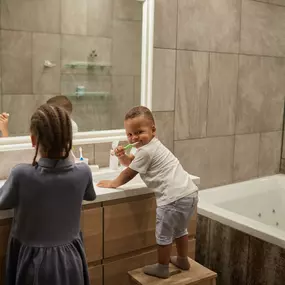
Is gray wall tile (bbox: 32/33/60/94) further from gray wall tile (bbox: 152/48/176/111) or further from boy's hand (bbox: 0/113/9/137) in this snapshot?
gray wall tile (bbox: 152/48/176/111)

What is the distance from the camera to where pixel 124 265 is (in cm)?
188

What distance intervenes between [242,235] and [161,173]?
2.13ft

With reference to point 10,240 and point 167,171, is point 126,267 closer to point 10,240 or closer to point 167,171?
point 167,171

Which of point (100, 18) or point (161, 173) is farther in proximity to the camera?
point (100, 18)

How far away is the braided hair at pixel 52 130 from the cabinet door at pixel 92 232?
1.29ft

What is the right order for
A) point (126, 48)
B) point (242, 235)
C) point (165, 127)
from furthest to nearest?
point (165, 127), point (126, 48), point (242, 235)

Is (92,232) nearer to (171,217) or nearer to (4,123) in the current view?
(171,217)

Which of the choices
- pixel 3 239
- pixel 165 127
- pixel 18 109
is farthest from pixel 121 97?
pixel 3 239

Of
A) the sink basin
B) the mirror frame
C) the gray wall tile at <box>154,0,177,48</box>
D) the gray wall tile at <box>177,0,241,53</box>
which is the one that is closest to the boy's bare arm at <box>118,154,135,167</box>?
the sink basin

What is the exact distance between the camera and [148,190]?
6.11ft

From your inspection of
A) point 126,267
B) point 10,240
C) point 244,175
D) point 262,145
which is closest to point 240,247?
point 126,267

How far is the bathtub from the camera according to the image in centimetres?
204

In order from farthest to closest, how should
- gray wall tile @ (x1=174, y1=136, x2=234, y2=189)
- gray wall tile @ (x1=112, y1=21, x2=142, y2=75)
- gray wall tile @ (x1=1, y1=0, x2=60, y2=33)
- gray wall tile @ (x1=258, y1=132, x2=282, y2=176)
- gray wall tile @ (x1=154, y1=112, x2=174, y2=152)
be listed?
1. gray wall tile @ (x1=258, y1=132, x2=282, y2=176)
2. gray wall tile @ (x1=174, y1=136, x2=234, y2=189)
3. gray wall tile @ (x1=154, y1=112, x2=174, y2=152)
4. gray wall tile @ (x1=112, y1=21, x2=142, y2=75)
5. gray wall tile @ (x1=1, y1=0, x2=60, y2=33)

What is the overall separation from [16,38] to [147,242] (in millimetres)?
1080
